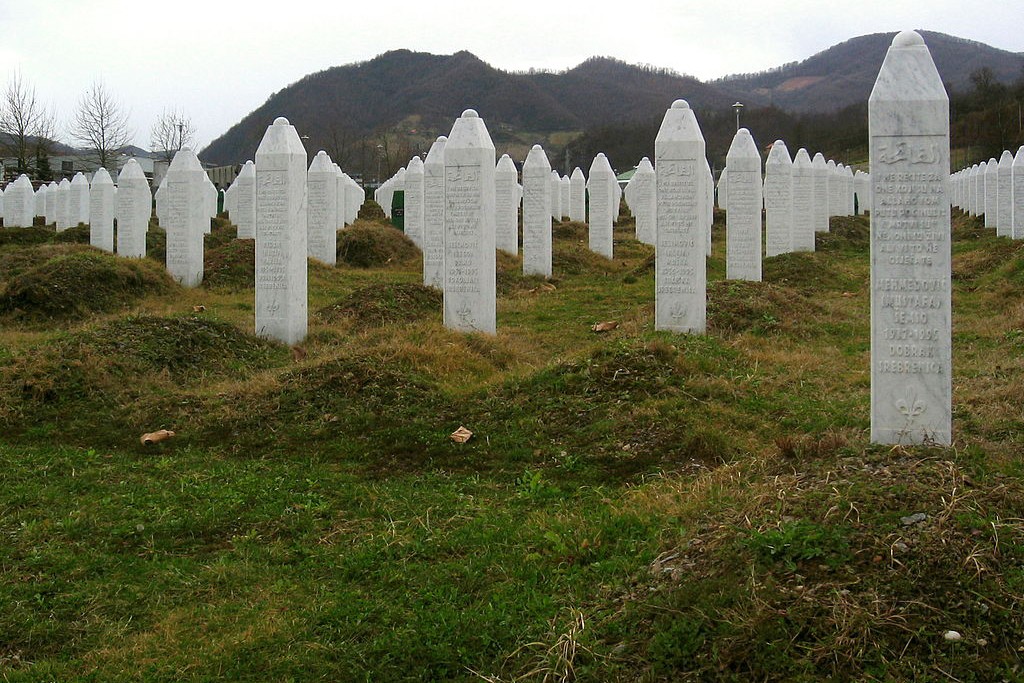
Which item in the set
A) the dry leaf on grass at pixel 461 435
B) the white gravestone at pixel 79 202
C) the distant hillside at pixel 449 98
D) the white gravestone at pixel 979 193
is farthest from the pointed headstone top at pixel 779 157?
the distant hillside at pixel 449 98

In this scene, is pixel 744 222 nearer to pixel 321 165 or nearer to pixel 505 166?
pixel 505 166

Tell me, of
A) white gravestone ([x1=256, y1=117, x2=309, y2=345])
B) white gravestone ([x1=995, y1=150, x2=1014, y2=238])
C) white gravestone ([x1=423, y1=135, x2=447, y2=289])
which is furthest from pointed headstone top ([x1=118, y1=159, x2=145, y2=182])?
white gravestone ([x1=995, y1=150, x2=1014, y2=238])

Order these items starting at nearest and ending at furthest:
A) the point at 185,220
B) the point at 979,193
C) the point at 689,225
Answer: the point at 689,225 < the point at 185,220 < the point at 979,193

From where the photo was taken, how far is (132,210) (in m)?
18.8

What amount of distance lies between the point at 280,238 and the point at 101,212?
34.5 feet

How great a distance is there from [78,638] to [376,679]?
4.93 ft

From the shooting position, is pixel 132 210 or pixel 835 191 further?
pixel 835 191

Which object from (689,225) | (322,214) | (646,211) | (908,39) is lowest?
(689,225)

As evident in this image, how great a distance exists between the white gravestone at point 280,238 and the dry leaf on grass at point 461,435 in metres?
4.77

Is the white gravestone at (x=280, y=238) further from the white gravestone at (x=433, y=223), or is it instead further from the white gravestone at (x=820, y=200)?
the white gravestone at (x=820, y=200)

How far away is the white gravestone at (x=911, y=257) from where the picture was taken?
5.82m

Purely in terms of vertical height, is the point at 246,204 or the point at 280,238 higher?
the point at 246,204

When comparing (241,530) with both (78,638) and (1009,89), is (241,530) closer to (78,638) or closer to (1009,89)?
(78,638)

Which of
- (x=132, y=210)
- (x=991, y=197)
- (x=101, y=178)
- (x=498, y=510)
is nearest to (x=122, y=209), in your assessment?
(x=132, y=210)
